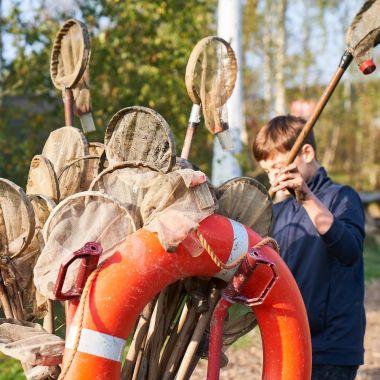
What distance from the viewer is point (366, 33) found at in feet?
9.11

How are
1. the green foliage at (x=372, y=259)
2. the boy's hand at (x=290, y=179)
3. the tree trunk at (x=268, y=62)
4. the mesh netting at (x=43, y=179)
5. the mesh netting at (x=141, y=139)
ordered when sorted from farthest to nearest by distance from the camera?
the tree trunk at (x=268, y=62) → the green foliage at (x=372, y=259) → the boy's hand at (x=290, y=179) → the mesh netting at (x=43, y=179) → the mesh netting at (x=141, y=139)

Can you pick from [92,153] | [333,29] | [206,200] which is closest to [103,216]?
[206,200]

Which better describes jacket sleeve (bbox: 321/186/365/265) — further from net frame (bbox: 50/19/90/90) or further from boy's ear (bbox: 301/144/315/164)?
net frame (bbox: 50/19/90/90)

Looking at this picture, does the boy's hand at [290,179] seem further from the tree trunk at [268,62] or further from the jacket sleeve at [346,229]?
the tree trunk at [268,62]

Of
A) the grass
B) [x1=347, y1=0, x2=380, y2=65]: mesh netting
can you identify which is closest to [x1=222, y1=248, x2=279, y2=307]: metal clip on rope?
the grass

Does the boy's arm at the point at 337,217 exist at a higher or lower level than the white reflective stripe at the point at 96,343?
higher

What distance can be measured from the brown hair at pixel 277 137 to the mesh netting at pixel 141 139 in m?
0.83

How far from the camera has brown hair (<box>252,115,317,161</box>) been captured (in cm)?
302

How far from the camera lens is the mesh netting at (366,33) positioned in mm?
2773

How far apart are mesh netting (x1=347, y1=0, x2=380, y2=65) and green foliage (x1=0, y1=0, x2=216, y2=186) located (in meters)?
3.36

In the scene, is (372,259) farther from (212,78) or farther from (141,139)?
(141,139)

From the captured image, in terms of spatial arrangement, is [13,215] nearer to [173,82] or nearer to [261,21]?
[173,82]

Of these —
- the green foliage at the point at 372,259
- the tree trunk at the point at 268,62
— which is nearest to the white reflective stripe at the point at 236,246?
the green foliage at the point at 372,259

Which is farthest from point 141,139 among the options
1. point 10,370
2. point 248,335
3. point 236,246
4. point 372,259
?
point 372,259
